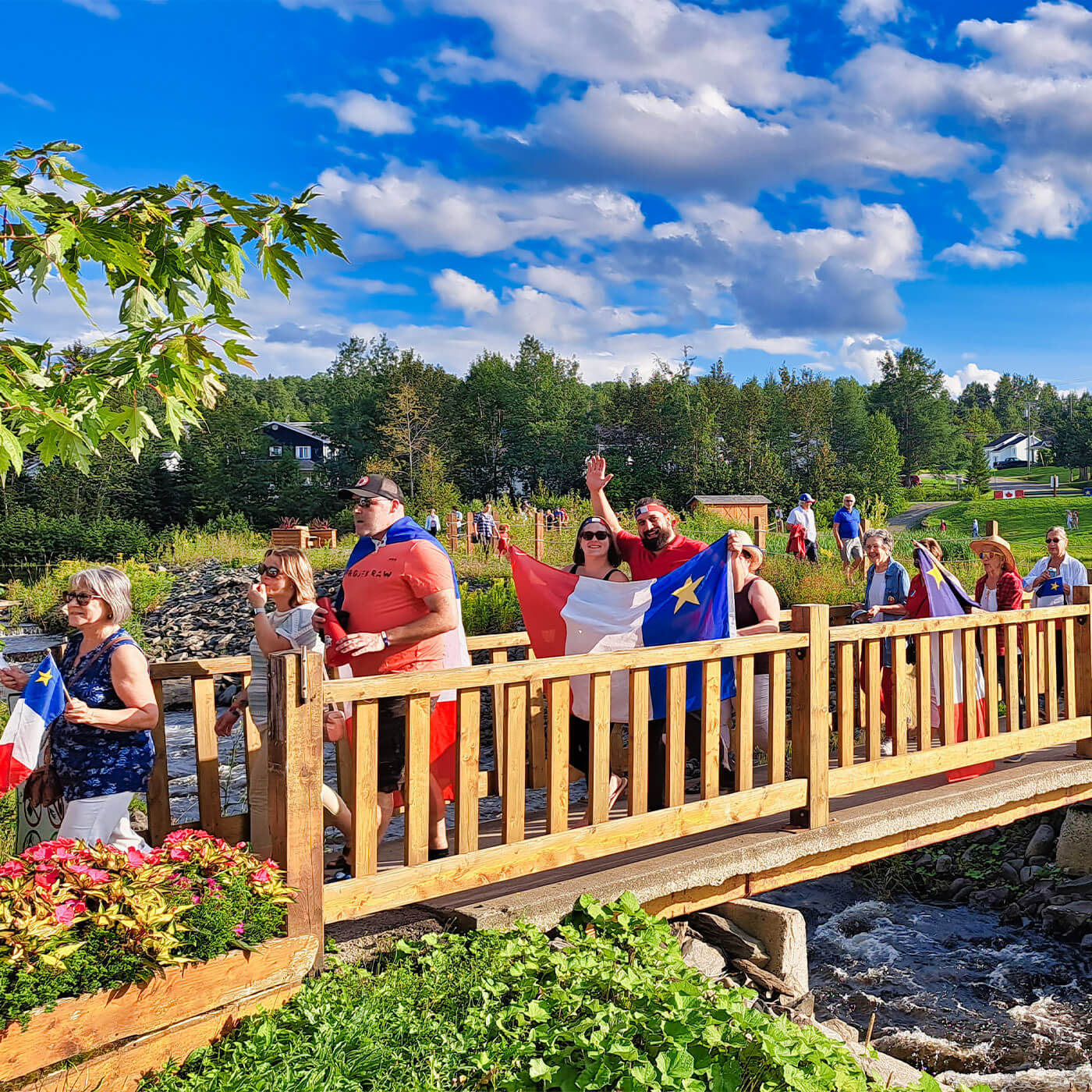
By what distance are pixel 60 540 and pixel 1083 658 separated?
3776cm

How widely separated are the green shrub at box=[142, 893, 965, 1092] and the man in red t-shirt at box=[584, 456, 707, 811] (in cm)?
173

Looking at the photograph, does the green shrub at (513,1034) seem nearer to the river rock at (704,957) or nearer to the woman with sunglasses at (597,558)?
the river rock at (704,957)

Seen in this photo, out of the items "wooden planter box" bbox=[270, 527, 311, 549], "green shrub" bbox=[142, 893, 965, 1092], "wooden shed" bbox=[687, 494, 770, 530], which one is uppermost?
"wooden shed" bbox=[687, 494, 770, 530]

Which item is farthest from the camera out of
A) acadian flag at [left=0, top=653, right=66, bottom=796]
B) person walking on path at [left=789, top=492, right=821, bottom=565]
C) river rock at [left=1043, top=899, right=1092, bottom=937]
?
person walking on path at [left=789, top=492, right=821, bottom=565]

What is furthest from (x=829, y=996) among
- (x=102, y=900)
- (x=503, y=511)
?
(x=503, y=511)

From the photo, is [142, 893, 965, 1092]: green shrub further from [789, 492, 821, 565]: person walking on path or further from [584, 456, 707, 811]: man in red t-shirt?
[789, 492, 821, 565]: person walking on path

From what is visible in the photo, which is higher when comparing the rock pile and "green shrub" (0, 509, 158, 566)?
"green shrub" (0, 509, 158, 566)

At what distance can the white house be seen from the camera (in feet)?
383

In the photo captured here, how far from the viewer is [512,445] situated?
6041 cm

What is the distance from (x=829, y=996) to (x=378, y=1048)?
13.9ft

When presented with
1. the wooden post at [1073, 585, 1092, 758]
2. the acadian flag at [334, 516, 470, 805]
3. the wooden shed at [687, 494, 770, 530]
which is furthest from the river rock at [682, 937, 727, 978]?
the wooden shed at [687, 494, 770, 530]

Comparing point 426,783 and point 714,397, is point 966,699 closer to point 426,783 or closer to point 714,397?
point 426,783

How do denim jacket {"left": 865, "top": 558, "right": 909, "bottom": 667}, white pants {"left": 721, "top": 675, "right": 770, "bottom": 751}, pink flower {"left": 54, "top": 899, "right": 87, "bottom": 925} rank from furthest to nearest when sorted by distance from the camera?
denim jacket {"left": 865, "top": 558, "right": 909, "bottom": 667}, white pants {"left": 721, "top": 675, "right": 770, "bottom": 751}, pink flower {"left": 54, "top": 899, "right": 87, "bottom": 925}

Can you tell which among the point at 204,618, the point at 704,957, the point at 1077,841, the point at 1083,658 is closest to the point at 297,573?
the point at 704,957
